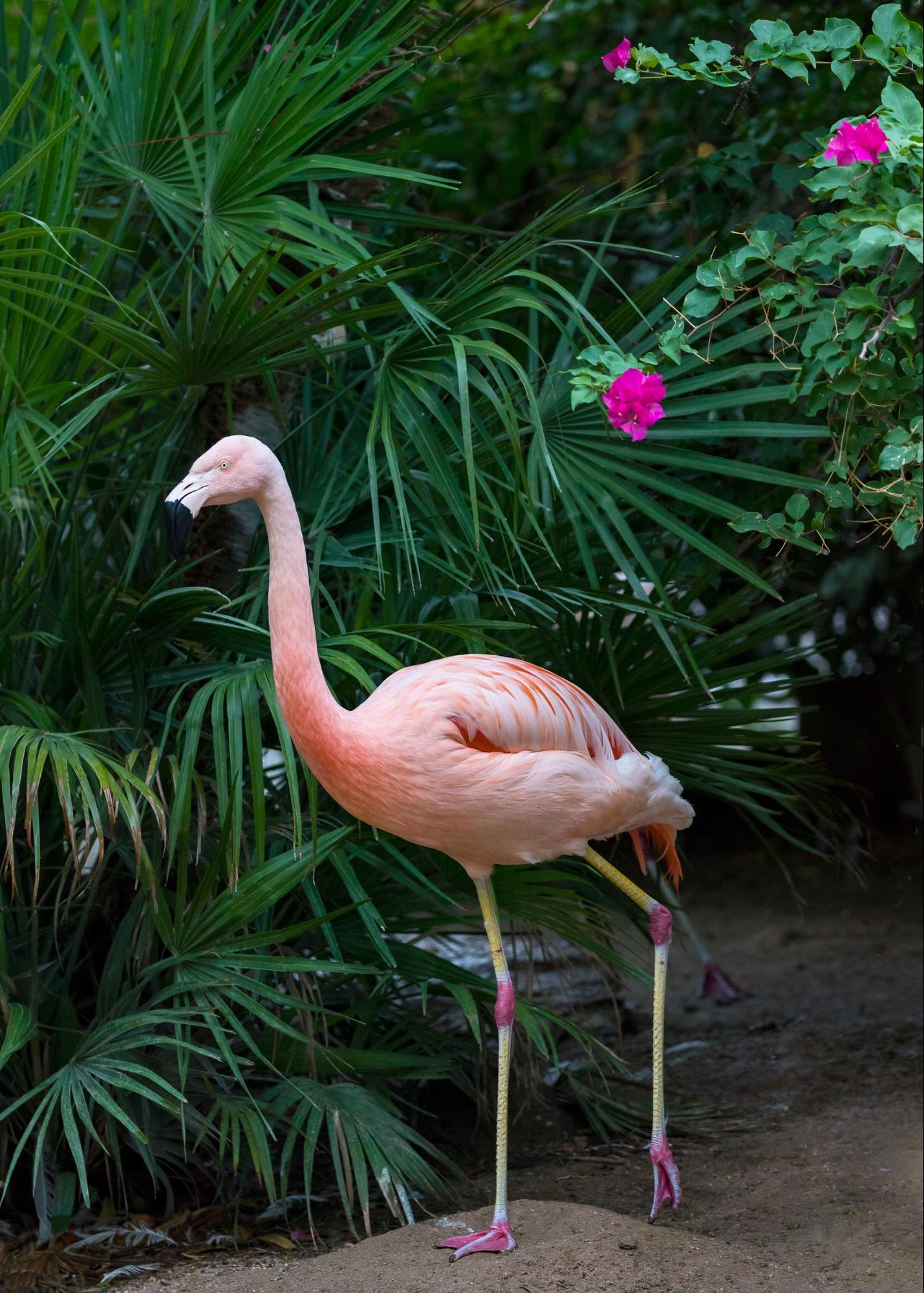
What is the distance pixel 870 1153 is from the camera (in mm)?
3939

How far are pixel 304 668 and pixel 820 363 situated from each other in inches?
46.3

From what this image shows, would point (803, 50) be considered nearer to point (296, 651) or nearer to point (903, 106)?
point (903, 106)

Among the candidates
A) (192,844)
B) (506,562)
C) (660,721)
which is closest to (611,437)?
(506,562)

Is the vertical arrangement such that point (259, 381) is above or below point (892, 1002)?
above

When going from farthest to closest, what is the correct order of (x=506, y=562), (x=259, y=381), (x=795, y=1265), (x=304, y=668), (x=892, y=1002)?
(x=892, y=1002), (x=259, y=381), (x=506, y=562), (x=795, y=1265), (x=304, y=668)

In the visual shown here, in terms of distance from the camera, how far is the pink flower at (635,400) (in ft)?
9.11

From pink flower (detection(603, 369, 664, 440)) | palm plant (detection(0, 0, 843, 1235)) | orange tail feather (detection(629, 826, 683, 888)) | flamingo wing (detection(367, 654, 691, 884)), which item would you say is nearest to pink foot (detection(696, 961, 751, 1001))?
palm plant (detection(0, 0, 843, 1235))

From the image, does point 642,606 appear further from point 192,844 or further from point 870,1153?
point 870,1153

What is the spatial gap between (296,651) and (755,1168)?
2.10 m

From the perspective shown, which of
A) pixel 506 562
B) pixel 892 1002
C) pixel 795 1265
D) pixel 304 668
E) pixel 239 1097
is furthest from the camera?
pixel 892 1002

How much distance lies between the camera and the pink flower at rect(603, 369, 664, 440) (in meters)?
2.78

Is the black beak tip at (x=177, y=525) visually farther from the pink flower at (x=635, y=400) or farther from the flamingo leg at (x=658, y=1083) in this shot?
the flamingo leg at (x=658, y=1083)

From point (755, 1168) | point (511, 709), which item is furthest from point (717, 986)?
point (511, 709)

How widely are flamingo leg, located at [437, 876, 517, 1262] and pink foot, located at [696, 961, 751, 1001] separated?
102 inches
